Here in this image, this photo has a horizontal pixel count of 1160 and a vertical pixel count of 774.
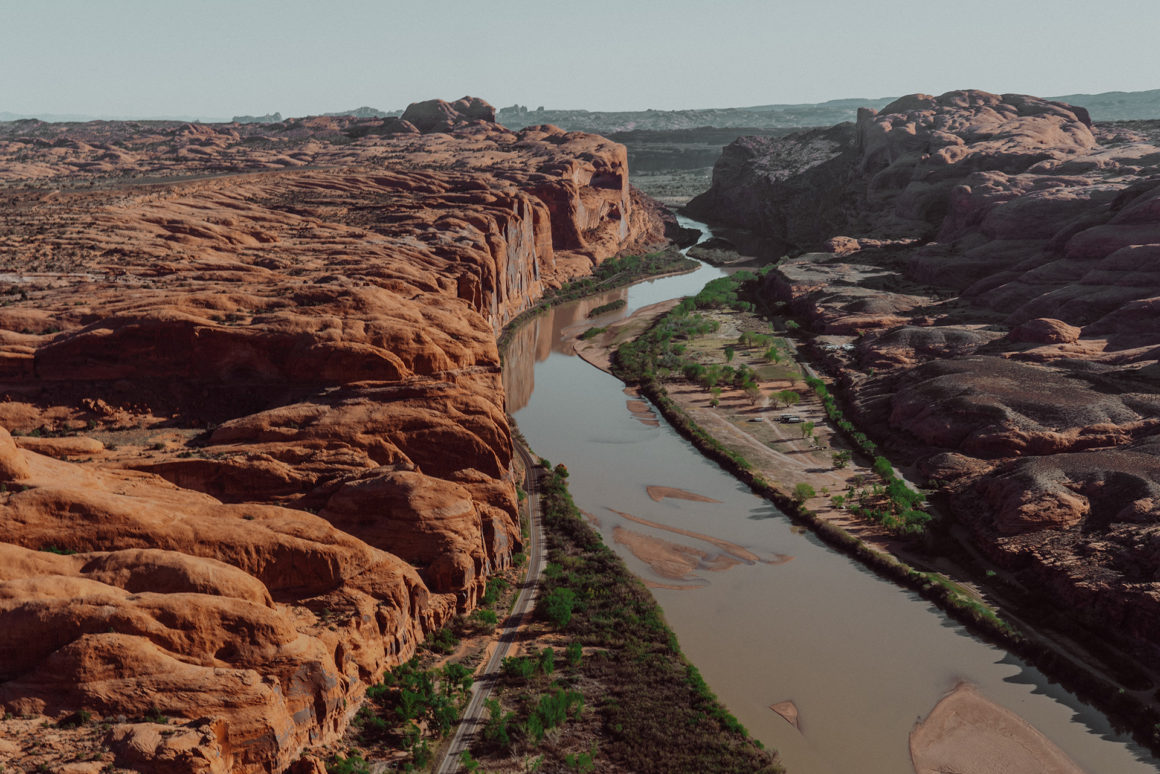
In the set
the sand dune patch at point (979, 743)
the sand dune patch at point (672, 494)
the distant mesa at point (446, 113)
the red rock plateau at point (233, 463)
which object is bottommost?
the sand dune patch at point (979, 743)

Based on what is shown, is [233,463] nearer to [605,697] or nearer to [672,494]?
[605,697]

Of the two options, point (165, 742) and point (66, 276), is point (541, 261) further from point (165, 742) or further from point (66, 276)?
point (165, 742)

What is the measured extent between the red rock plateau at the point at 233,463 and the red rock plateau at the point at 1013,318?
2701 cm

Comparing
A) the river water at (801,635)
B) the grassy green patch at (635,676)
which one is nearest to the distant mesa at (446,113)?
the river water at (801,635)

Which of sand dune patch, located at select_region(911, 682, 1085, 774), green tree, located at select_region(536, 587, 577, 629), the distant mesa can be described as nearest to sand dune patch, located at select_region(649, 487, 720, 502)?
green tree, located at select_region(536, 587, 577, 629)

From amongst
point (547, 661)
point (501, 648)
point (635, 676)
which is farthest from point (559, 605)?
point (635, 676)

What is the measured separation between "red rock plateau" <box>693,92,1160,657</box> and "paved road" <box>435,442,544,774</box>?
2308 centimetres

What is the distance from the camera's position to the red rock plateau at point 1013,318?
134 ft

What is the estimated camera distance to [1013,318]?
242 feet

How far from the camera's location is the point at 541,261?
10744cm

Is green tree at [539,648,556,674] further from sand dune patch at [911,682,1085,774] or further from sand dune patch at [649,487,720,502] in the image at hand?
sand dune patch at [649,487,720,502]

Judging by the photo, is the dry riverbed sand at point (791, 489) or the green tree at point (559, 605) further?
the green tree at point (559, 605)

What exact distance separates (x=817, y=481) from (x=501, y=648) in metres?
26.1

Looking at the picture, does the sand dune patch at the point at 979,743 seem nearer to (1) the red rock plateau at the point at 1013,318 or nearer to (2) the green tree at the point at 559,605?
(1) the red rock plateau at the point at 1013,318
